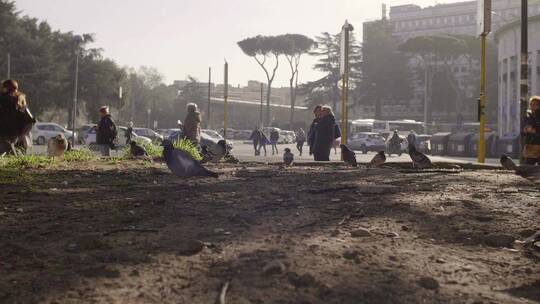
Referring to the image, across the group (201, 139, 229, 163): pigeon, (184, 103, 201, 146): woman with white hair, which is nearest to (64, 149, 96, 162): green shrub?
(201, 139, 229, 163): pigeon

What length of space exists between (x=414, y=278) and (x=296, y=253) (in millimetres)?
647

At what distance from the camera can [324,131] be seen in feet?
39.8

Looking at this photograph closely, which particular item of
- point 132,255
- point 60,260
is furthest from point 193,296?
point 60,260

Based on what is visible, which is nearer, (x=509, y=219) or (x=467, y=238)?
(x=467, y=238)

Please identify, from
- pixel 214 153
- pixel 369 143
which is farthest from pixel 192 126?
pixel 369 143

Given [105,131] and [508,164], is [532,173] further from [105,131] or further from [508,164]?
[105,131]

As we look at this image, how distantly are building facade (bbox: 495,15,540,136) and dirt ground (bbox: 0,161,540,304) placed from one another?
40.6 meters

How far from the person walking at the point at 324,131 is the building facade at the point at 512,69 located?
34.0 meters

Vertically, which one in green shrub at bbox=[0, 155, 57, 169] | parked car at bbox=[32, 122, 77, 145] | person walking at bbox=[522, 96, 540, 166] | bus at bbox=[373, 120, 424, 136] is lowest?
green shrub at bbox=[0, 155, 57, 169]

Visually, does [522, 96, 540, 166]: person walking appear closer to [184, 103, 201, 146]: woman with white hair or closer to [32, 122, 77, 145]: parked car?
[184, 103, 201, 146]: woman with white hair

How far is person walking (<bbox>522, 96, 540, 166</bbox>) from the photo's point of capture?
9617 mm

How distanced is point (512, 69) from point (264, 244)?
4930 centimetres

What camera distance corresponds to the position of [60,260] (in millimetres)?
3354

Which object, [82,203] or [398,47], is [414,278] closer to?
[82,203]
